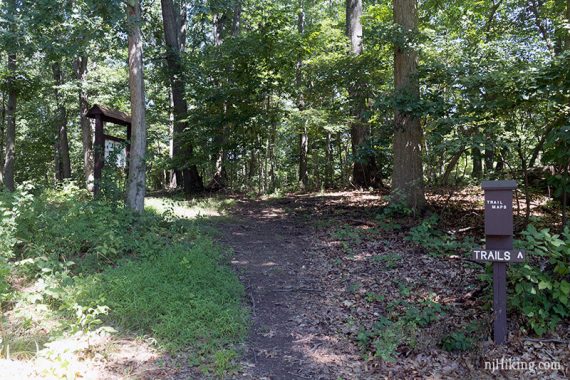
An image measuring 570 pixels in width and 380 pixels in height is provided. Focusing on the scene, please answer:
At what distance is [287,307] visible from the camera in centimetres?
538

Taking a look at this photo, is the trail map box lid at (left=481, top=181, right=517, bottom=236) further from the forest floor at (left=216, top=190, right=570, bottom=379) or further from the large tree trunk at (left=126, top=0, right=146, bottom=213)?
the large tree trunk at (left=126, top=0, right=146, bottom=213)

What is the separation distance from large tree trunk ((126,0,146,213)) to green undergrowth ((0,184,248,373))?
1.50 ft

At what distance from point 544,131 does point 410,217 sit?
290cm

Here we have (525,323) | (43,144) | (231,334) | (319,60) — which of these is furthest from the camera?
(43,144)

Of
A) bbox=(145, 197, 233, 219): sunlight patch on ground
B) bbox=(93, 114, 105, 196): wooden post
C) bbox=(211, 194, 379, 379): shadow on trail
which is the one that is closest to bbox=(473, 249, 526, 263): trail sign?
bbox=(211, 194, 379, 379): shadow on trail

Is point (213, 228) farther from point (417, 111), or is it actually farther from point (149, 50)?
point (149, 50)

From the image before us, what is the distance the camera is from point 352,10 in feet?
46.4

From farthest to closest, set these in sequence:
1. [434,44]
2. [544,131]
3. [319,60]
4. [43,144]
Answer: [43,144], [319,60], [434,44], [544,131]

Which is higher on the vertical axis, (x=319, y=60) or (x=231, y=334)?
(x=319, y=60)

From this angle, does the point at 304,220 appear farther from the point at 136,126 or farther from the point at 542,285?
the point at 542,285

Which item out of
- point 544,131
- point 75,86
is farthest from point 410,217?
point 75,86

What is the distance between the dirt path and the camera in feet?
13.1

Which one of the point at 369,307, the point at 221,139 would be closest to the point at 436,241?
the point at 369,307

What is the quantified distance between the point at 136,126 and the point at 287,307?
5.20 metres
